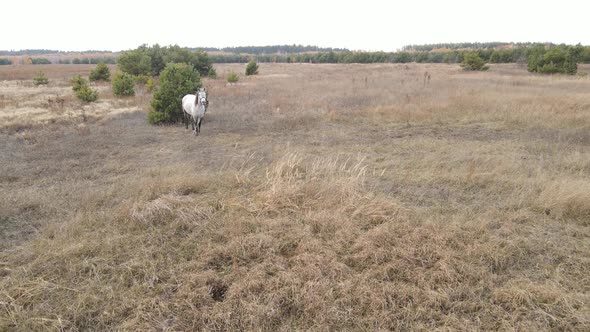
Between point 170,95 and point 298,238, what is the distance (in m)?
10.3

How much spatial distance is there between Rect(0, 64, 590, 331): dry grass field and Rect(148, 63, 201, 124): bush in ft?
11.6

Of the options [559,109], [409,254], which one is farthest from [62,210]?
[559,109]

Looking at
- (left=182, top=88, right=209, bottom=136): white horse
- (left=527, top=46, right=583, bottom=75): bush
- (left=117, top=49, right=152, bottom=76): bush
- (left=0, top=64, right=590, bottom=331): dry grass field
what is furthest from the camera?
(left=117, top=49, right=152, bottom=76): bush

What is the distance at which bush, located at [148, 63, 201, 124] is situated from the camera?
1244 cm

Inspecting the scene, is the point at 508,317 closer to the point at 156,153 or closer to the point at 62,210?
the point at 62,210

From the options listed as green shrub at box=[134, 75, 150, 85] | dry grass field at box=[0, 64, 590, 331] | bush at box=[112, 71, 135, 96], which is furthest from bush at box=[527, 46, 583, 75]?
green shrub at box=[134, 75, 150, 85]

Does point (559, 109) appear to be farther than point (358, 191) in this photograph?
Yes

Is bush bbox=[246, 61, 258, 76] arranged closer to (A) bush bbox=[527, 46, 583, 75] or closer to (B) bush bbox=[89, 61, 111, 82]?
(B) bush bbox=[89, 61, 111, 82]

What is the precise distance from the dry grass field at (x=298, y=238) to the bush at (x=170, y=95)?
11.6ft

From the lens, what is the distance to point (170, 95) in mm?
12547

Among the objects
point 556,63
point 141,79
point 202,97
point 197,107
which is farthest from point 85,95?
point 556,63

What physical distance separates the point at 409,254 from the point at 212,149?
21.9ft

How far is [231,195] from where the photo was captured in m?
5.52

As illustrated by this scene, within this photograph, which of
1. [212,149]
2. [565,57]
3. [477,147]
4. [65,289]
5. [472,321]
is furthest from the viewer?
[565,57]
